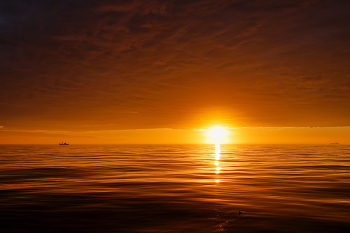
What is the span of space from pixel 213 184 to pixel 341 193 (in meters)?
8.25

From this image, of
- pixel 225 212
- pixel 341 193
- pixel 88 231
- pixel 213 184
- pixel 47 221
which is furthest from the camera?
pixel 213 184

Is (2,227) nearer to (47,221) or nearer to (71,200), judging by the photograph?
(47,221)

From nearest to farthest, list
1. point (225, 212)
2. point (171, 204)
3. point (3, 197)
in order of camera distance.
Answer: point (225, 212) < point (171, 204) < point (3, 197)

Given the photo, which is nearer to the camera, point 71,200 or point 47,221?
point 47,221

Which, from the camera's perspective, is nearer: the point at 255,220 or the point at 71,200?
the point at 255,220

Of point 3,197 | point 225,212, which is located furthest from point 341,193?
point 3,197

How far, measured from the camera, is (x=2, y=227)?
36.6 ft

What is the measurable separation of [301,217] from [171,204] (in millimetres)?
5980

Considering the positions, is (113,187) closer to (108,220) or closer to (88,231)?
(108,220)

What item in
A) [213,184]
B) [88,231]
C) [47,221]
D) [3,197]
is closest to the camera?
[88,231]

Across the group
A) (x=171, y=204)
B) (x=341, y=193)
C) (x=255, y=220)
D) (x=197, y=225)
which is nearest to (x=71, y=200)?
(x=171, y=204)

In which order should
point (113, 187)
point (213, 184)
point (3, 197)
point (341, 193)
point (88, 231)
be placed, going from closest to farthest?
point (88, 231)
point (3, 197)
point (341, 193)
point (113, 187)
point (213, 184)

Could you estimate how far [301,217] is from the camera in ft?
41.5

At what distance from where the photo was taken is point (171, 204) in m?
15.4
